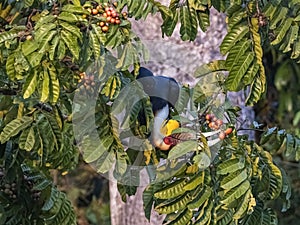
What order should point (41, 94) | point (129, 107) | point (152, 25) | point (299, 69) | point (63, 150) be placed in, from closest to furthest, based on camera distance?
point (41, 94), point (129, 107), point (63, 150), point (152, 25), point (299, 69)

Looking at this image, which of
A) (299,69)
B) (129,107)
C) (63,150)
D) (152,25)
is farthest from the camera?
(299,69)

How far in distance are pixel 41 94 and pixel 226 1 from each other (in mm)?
415

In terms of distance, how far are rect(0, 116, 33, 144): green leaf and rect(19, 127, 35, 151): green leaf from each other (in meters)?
0.01

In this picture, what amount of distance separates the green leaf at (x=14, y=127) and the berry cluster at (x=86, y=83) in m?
0.12

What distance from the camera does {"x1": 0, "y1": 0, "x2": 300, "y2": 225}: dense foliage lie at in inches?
46.5

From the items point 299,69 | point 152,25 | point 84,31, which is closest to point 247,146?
point 84,31

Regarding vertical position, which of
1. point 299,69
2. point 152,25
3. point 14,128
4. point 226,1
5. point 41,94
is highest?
point 226,1

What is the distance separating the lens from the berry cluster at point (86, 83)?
51.9 inches

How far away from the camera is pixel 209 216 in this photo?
1257 mm

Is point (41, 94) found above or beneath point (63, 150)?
above

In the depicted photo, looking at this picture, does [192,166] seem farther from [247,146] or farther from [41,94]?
[41,94]

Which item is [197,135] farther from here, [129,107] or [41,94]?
[41,94]

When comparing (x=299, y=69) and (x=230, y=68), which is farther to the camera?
(x=299, y=69)

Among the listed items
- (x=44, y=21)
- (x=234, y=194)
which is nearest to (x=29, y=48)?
(x=44, y=21)
